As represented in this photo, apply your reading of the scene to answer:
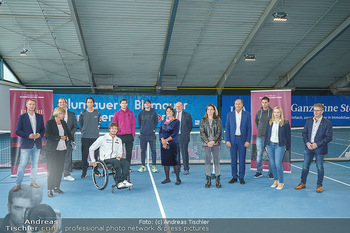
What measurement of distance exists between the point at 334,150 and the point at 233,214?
8.21m

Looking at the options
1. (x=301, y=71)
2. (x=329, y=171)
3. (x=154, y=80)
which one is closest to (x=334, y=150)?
(x=329, y=171)

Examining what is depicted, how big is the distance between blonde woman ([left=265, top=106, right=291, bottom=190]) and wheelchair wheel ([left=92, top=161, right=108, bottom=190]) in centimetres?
312

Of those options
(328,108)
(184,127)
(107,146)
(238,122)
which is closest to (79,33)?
(184,127)

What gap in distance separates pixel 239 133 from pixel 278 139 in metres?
0.79

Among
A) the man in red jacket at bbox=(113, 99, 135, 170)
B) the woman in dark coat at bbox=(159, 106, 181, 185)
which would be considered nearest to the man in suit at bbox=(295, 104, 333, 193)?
the woman in dark coat at bbox=(159, 106, 181, 185)

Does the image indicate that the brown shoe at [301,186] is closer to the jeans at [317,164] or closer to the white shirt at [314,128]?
the jeans at [317,164]

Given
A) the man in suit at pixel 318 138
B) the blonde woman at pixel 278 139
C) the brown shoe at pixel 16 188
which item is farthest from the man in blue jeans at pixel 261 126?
the brown shoe at pixel 16 188

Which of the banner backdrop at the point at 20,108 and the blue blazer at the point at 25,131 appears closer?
the blue blazer at the point at 25,131

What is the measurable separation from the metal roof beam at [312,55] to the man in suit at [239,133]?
1214 cm

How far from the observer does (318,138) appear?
5.32m

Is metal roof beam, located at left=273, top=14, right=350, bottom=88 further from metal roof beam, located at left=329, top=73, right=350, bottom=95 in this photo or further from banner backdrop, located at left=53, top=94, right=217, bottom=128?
banner backdrop, located at left=53, top=94, right=217, bottom=128

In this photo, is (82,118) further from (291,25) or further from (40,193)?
(291,25)

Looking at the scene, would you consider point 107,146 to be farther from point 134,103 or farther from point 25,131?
point 134,103

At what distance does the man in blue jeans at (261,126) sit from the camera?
20.9 feet
